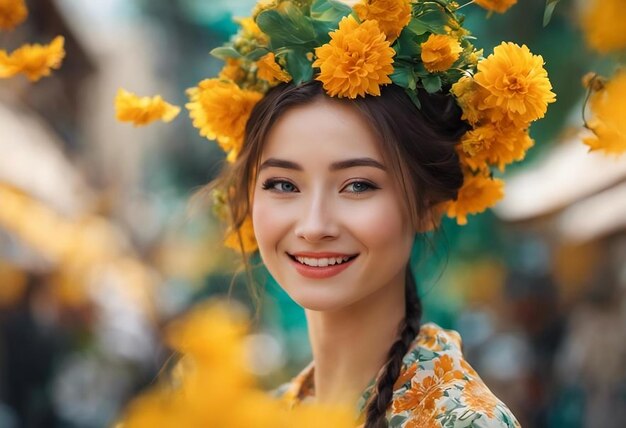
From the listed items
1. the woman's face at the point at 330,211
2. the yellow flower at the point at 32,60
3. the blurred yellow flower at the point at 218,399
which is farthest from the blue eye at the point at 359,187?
the blurred yellow flower at the point at 218,399

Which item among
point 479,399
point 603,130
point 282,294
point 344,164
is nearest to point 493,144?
point 603,130

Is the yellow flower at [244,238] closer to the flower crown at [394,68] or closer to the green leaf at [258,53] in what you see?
the flower crown at [394,68]

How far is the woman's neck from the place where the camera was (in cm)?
210

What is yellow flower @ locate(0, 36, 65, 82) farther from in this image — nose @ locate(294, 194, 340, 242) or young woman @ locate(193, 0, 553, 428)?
nose @ locate(294, 194, 340, 242)

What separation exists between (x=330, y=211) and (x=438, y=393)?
Result: 42 centimetres

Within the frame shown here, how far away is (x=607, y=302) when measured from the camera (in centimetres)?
631

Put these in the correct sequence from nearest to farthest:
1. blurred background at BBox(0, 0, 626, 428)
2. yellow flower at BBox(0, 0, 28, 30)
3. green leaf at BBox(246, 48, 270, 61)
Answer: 1. yellow flower at BBox(0, 0, 28, 30)
2. green leaf at BBox(246, 48, 270, 61)
3. blurred background at BBox(0, 0, 626, 428)

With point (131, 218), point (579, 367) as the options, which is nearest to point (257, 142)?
point (579, 367)

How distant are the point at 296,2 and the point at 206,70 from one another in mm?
6717

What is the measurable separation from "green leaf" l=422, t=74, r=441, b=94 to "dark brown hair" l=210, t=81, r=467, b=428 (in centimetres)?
5

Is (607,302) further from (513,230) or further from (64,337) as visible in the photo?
(64,337)

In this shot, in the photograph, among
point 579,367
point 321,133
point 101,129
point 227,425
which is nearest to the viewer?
point 227,425

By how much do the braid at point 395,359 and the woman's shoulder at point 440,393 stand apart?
0.01 m

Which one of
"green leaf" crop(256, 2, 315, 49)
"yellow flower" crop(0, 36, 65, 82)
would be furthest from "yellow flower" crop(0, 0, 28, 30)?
"green leaf" crop(256, 2, 315, 49)
